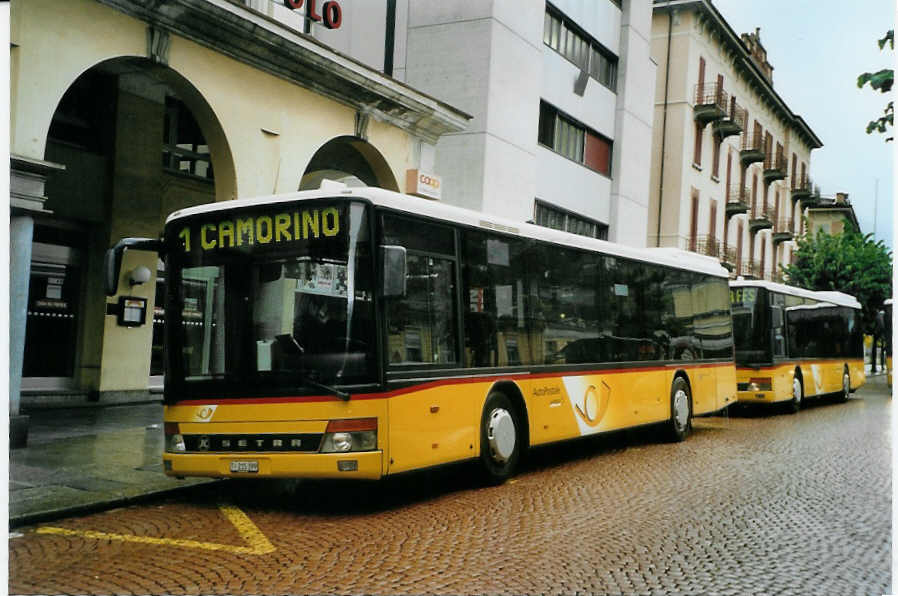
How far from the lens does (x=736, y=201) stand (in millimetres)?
38500

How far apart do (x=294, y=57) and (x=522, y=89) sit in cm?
871

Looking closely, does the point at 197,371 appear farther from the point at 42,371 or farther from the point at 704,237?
the point at 704,237

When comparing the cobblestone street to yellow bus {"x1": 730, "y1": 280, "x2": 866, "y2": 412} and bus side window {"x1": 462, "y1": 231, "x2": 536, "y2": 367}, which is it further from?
yellow bus {"x1": 730, "y1": 280, "x2": 866, "y2": 412}

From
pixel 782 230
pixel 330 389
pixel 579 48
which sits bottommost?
pixel 330 389

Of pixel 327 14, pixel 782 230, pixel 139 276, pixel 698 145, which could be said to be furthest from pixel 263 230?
pixel 782 230

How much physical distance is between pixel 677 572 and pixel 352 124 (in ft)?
38.1

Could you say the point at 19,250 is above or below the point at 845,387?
above

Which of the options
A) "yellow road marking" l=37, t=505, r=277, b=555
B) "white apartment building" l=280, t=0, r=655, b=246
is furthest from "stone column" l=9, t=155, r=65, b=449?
"white apartment building" l=280, t=0, r=655, b=246

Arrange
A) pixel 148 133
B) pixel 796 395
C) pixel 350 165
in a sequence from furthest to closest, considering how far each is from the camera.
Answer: pixel 796 395
pixel 350 165
pixel 148 133

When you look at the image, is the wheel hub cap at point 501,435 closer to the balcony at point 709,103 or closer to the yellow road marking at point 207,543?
the yellow road marking at point 207,543

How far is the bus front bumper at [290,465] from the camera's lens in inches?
300

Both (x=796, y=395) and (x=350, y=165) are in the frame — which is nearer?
(x=350, y=165)

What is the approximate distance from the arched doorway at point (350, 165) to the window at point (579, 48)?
798 cm

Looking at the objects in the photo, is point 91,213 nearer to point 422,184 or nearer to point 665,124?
point 422,184
